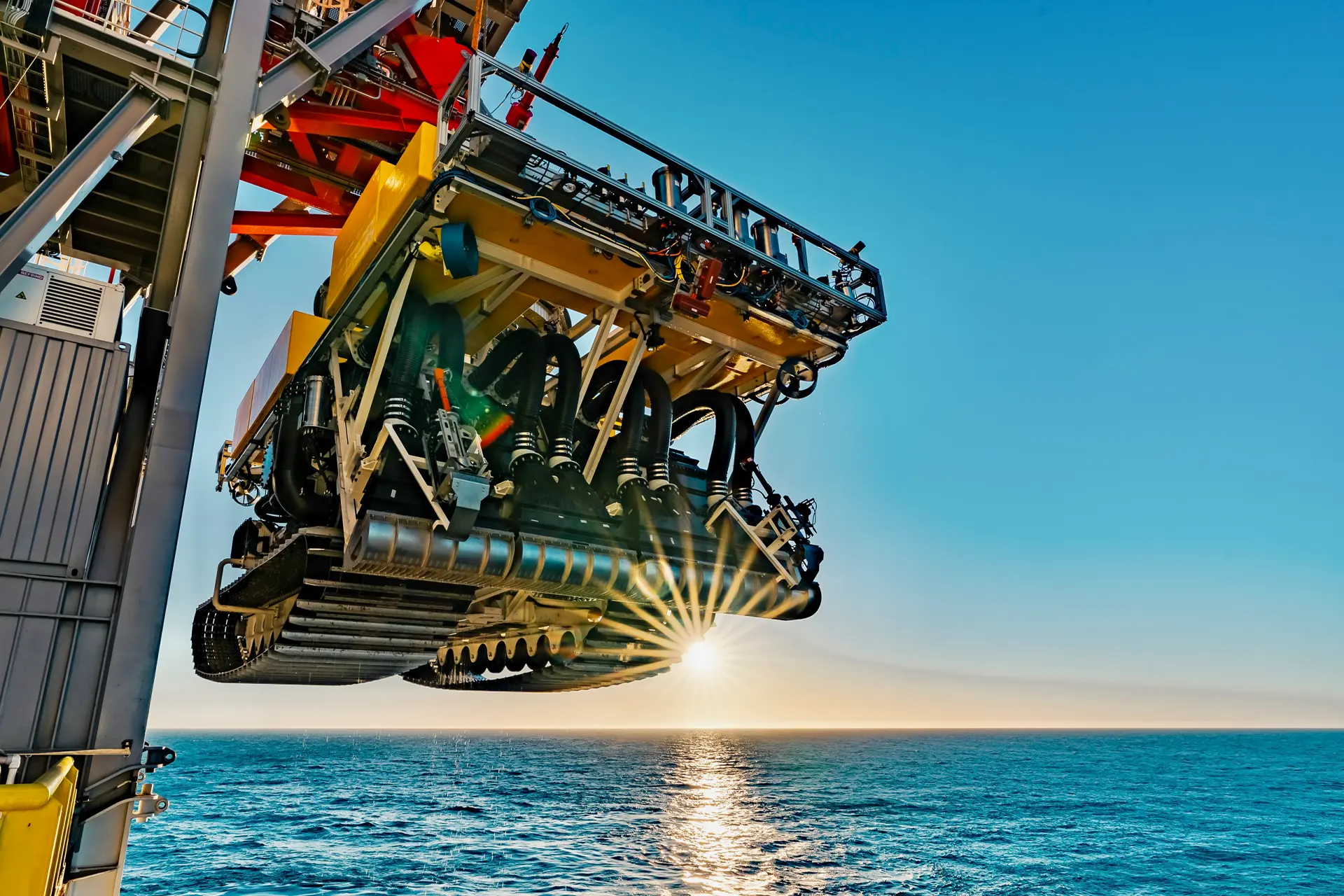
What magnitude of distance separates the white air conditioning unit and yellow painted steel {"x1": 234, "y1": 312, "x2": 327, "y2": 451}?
3.31m

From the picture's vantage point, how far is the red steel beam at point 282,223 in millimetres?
11992

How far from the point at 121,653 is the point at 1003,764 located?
294 feet

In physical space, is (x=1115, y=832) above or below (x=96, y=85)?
below

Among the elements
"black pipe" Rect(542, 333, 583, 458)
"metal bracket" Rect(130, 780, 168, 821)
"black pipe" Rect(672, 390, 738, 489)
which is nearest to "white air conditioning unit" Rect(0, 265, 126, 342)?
"metal bracket" Rect(130, 780, 168, 821)

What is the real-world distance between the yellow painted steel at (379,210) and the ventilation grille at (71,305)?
3056mm

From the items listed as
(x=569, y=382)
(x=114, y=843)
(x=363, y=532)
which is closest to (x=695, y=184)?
(x=569, y=382)

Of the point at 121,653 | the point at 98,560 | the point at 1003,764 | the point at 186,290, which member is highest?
the point at 186,290

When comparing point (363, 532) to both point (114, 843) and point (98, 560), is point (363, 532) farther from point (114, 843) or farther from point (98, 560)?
point (114, 843)

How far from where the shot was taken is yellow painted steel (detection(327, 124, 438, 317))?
25.4ft

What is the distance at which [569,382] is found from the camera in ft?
29.8

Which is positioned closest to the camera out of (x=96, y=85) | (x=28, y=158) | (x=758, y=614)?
(x=96, y=85)

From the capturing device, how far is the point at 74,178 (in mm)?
5984

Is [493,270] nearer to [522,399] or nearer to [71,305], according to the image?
[522,399]

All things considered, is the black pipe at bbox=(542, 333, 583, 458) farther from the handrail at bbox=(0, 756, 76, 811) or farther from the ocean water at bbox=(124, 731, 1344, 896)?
the ocean water at bbox=(124, 731, 1344, 896)
